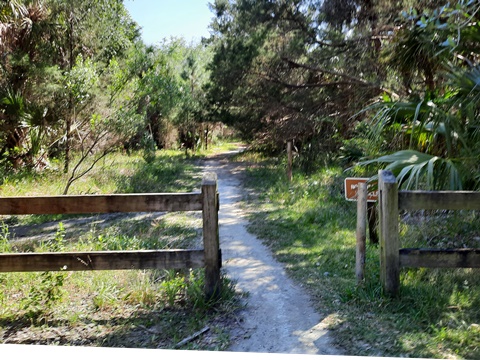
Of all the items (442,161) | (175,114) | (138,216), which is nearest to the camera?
(442,161)

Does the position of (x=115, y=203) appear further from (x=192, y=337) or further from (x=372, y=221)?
(x=372, y=221)

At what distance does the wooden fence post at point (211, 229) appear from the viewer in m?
4.30

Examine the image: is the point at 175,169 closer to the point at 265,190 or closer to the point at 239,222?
the point at 265,190

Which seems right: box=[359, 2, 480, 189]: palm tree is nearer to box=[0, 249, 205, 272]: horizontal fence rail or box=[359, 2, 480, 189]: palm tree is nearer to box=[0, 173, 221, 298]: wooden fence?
box=[0, 173, 221, 298]: wooden fence

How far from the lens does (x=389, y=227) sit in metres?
4.29

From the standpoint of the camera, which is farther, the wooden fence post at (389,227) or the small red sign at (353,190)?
the small red sign at (353,190)

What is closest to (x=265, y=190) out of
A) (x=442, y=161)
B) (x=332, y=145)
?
(x=332, y=145)

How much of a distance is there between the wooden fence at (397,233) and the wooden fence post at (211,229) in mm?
1682

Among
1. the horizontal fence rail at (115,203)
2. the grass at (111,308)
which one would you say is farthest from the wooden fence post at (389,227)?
the horizontal fence rail at (115,203)

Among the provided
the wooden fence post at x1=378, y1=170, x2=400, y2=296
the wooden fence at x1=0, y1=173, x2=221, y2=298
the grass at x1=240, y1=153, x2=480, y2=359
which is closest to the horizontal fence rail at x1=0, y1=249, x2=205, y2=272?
the wooden fence at x1=0, y1=173, x2=221, y2=298

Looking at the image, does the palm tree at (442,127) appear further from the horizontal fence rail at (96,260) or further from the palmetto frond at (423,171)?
the horizontal fence rail at (96,260)

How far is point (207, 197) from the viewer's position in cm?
430

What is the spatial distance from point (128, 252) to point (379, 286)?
264 centimetres

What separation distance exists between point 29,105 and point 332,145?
1062 centimetres
